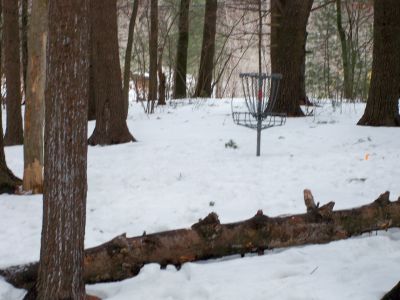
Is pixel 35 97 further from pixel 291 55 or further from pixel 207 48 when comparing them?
pixel 207 48

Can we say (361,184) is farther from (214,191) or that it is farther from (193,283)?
(193,283)

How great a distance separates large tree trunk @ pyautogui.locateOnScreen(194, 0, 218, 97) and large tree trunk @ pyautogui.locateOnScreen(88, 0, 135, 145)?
11011 mm

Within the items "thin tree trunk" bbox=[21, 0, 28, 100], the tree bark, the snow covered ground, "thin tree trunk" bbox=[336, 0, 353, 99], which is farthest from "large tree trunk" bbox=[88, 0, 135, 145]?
"thin tree trunk" bbox=[336, 0, 353, 99]

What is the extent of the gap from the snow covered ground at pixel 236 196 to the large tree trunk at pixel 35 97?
360 millimetres

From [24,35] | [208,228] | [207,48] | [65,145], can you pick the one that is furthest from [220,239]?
[207,48]

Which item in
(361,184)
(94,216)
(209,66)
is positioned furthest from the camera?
(209,66)

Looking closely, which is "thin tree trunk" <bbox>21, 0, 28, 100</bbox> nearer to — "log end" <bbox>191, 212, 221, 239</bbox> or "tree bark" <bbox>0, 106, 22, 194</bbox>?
"tree bark" <bbox>0, 106, 22, 194</bbox>

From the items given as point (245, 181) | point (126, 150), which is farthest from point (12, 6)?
point (245, 181)

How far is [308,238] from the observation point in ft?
15.2

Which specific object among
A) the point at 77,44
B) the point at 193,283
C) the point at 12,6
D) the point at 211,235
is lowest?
the point at 193,283

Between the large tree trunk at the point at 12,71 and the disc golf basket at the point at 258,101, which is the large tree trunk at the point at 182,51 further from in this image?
the large tree trunk at the point at 12,71

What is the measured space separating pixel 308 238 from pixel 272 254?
13.1 inches

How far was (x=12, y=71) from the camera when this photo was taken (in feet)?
38.7

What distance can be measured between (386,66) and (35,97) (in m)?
6.94
